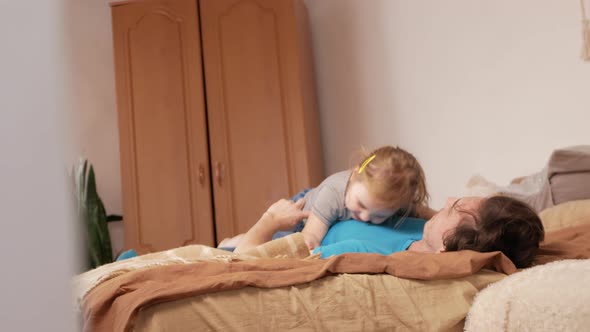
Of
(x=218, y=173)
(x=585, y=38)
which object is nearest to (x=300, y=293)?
(x=585, y=38)

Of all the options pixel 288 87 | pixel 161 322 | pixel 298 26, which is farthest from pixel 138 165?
pixel 161 322

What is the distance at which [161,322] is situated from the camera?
1.02m

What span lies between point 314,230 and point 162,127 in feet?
6.91

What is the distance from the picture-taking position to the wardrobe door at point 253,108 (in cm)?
375

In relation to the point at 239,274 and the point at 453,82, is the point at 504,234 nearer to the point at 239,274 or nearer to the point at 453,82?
Answer: the point at 239,274

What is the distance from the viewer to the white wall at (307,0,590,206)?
2.96 meters

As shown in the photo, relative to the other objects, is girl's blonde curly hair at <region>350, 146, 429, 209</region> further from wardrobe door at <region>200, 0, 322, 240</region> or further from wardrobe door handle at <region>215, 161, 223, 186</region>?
wardrobe door handle at <region>215, 161, 223, 186</region>

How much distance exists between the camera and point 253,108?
150 inches

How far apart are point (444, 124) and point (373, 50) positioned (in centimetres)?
71

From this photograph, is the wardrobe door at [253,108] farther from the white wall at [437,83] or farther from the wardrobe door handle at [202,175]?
the white wall at [437,83]

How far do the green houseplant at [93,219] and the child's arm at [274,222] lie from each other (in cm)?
208

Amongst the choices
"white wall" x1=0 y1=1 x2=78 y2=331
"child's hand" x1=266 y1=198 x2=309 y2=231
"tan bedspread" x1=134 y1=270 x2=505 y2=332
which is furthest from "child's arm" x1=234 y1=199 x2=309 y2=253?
"white wall" x1=0 y1=1 x2=78 y2=331

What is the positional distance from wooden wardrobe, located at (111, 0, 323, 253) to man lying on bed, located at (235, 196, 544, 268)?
1744 mm

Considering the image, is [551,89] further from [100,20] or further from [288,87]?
[100,20]
